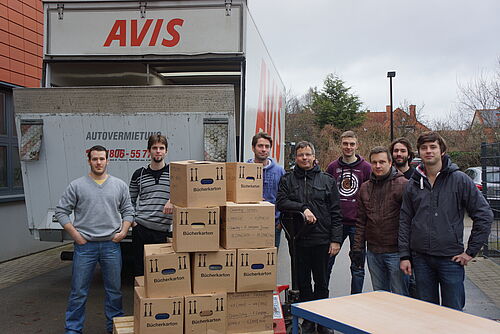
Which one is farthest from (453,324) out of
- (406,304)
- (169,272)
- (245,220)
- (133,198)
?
(133,198)

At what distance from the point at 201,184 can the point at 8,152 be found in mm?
6076

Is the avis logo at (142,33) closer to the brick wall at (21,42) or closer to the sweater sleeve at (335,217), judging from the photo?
the sweater sleeve at (335,217)

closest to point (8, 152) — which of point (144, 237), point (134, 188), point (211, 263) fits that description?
point (134, 188)

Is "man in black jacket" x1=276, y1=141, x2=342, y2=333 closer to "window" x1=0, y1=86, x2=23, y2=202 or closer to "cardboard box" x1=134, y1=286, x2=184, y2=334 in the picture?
"cardboard box" x1=134, y1=286, x2=184, y2=334

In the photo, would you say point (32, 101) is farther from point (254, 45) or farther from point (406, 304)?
point (406, 304)

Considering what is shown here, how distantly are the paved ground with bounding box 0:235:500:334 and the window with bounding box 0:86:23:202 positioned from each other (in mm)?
1262

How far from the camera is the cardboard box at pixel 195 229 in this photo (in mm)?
4035

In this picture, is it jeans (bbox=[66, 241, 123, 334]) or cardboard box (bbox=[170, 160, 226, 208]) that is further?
jeans (bbox=[66, 241, 123, 334])

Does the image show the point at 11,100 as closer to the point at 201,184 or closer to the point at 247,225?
the point at 201,184

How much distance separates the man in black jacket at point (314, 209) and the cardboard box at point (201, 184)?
0.81 m

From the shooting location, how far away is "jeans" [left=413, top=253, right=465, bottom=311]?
3.75m

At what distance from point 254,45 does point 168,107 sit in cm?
166

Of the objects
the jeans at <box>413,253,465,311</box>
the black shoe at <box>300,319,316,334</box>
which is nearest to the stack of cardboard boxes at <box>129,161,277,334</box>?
the black shoe at <box>300,319,316,334</box>

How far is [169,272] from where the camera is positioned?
13.2ft
